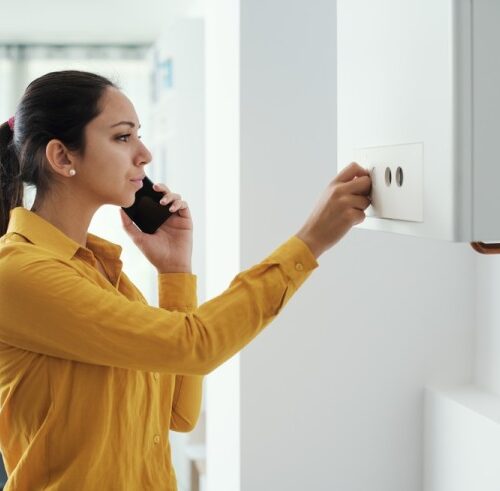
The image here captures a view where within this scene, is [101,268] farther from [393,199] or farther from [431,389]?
[431,389]

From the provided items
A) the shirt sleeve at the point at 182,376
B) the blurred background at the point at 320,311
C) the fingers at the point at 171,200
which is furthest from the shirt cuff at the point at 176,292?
the blurred background at the point at 320,311

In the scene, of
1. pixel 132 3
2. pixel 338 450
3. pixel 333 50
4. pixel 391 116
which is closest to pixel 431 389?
pixel 338 450

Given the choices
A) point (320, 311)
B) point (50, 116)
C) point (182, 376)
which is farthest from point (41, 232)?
point (320, 311)

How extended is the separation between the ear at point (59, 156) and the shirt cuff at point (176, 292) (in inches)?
11.1

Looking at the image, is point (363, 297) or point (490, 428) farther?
point (363, 297)

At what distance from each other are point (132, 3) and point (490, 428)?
3225 millimetres

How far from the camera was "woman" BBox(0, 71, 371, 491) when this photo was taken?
100 centimetres

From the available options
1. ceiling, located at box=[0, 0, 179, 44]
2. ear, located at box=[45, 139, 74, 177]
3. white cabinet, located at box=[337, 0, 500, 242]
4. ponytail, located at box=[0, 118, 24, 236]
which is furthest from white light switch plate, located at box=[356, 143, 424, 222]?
ceiling, located at box=[0, 0, 179, 44]

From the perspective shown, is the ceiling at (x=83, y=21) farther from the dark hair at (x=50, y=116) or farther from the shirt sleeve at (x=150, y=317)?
the shirt sleeve at (x=150, y=317)

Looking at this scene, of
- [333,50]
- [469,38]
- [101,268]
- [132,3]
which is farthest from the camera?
[132,3]

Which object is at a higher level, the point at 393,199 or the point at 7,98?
the point at 7,98

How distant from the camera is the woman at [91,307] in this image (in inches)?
39.5

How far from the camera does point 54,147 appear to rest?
1.15 metres

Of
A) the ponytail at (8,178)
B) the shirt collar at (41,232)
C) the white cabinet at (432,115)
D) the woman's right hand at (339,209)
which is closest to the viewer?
the white cabinet at (432,115)
